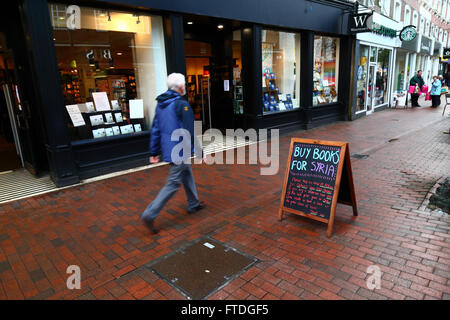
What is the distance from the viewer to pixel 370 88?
1421cm

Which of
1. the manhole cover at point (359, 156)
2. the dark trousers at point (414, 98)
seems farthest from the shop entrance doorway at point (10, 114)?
the dark trousers at point (414, 98)

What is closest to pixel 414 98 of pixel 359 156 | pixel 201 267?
pixel 359 156

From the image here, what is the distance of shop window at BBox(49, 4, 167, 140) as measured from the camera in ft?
19.3

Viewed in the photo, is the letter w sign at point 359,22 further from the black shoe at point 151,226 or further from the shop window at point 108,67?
the black shoe at point 151,226

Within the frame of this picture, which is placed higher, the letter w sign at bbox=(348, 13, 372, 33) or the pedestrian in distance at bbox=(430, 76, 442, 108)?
the letter w sign at bbox=(348, 13, 372, 33)

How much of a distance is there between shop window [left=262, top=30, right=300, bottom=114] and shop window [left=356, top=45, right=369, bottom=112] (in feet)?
12.3

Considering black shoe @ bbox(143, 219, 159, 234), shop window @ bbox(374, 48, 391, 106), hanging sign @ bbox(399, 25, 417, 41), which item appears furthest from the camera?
shop window @ bbox(374, 48, 391, 106)

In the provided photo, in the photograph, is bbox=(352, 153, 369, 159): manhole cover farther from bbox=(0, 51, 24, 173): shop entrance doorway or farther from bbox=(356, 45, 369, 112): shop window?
bbox=(0, 51, 24, 173): shop entrance doorway

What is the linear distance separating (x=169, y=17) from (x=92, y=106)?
2610mm

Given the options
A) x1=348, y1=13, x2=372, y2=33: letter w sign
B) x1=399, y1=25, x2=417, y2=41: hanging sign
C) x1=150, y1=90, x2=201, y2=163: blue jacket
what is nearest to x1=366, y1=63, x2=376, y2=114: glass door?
x1=399, y1=25, x2=417, y2=41: hanging sign

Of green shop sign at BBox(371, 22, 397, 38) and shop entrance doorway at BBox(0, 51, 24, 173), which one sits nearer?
shop entrance doorway at BBox(0, 51, 24, 173)

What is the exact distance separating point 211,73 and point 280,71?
2367 millimetres

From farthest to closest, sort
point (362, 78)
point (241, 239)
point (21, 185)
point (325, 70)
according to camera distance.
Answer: point (362, 78) → point (325, 70) → point (21, 185) → point (241, 239)

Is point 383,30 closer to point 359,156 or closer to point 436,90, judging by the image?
point 436,90
